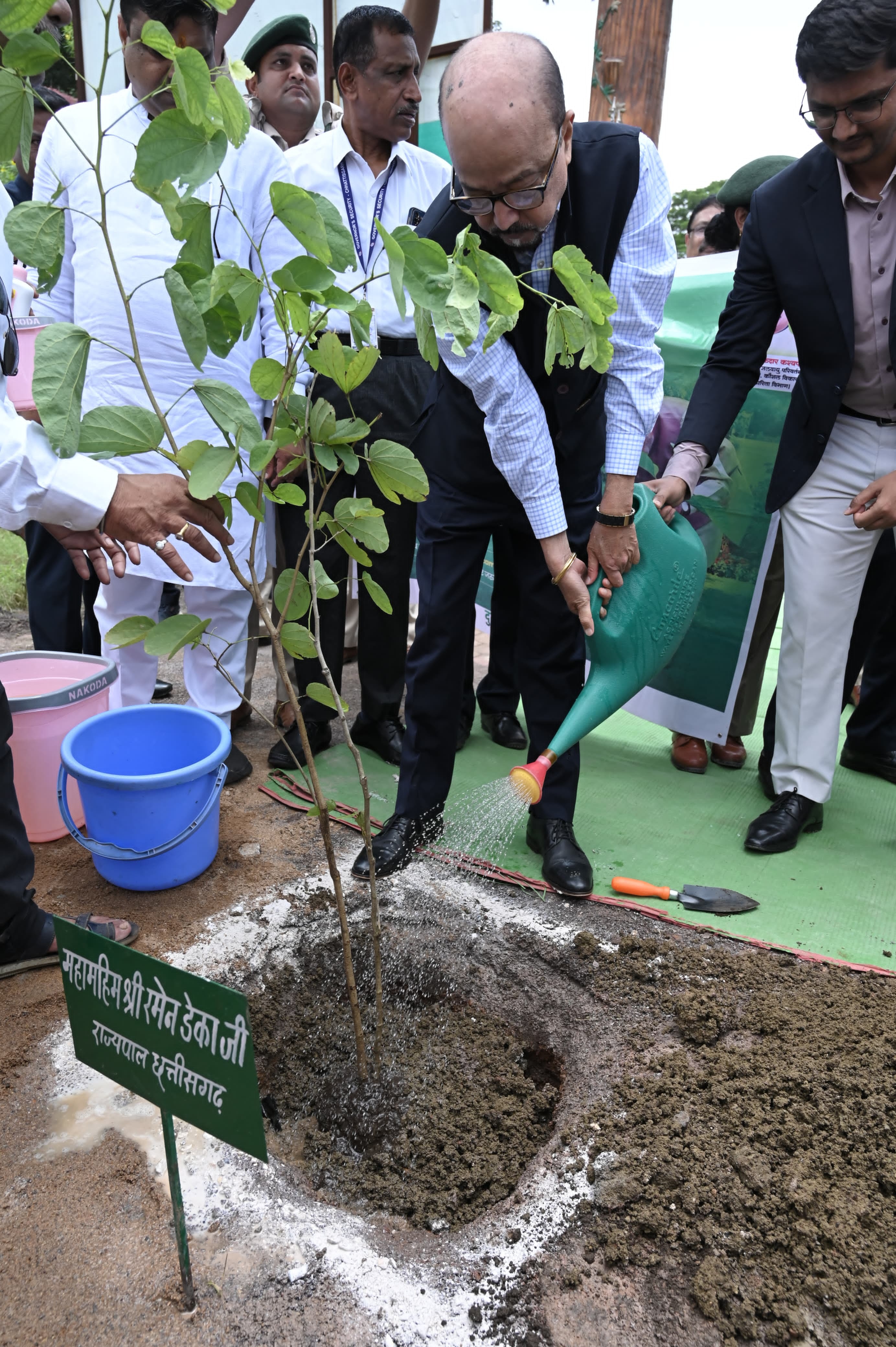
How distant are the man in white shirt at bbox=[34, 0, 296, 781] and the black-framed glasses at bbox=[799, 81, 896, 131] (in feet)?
4.32

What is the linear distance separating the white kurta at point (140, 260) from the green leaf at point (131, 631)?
1195 mm

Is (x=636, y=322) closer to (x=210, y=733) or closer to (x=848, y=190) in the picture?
(x=848, y=190)

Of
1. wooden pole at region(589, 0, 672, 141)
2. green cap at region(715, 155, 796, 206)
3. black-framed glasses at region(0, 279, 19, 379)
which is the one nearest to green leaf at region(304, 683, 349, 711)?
black-framed glasses at region(0, 279, 19, 379)

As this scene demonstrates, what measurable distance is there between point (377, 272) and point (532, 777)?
1.82 m

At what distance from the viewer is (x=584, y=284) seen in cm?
120

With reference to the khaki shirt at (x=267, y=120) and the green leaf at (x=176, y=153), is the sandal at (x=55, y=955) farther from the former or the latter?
the khaki shirt at (x=267, y=120)

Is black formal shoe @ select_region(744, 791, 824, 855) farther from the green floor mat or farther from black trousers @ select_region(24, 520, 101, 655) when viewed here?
black trousers @ select_region(24, 520, 101, 655)

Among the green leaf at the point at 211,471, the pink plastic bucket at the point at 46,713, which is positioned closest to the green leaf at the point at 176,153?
the green leaf at the point at 211,471

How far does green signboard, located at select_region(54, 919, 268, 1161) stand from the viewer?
1114 mm

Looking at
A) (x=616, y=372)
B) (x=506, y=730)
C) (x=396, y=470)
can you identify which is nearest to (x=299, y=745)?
(x=506, y=730)

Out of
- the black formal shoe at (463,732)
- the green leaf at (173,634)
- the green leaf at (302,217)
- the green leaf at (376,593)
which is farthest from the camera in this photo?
the black formal shoe at (463,732)

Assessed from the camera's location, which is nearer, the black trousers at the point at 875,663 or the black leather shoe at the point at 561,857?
the black leather shoe at the point at 561,857

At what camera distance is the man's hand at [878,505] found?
2355mm

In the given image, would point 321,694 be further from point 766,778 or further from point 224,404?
point 766,778
